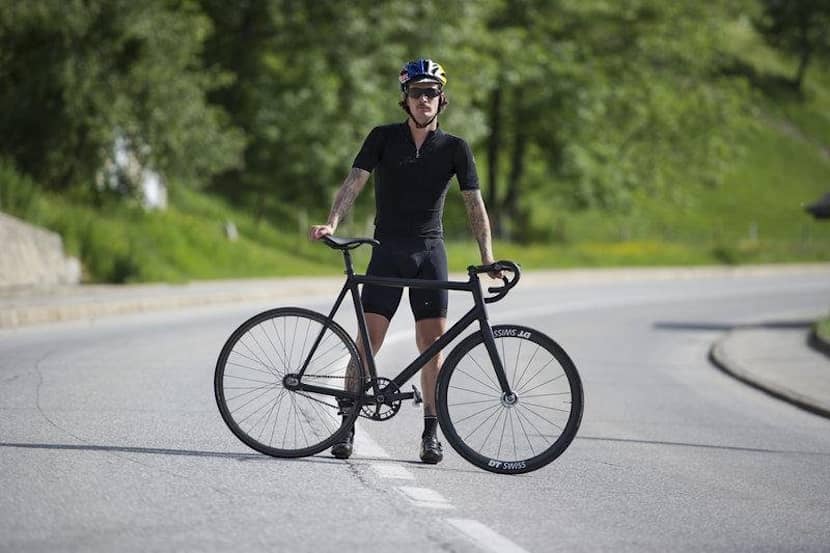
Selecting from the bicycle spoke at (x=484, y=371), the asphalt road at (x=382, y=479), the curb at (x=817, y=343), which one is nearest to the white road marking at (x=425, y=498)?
the asphalt road at (x=382, y=479)

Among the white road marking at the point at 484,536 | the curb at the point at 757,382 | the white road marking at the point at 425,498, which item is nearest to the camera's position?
the white road marking at the point at 484,536

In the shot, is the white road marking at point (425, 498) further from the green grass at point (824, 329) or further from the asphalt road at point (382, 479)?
the green grass at point (824, 329)

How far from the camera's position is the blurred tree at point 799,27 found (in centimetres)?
9188

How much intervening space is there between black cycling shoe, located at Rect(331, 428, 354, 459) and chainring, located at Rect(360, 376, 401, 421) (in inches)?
6.7

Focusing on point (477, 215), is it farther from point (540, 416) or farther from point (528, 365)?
point (540, 416)

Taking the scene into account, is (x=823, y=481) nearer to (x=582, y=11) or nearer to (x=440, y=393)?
(x=440, y=393)

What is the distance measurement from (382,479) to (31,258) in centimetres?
1662

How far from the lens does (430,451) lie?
7547mm

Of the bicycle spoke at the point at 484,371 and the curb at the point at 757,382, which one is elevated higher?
the bicycle spoke at the point at 484,371

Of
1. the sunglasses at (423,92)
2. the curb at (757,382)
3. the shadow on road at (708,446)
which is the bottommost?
the shadow on road at (708,446)

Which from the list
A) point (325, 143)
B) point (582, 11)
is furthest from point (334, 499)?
point (582, 11)

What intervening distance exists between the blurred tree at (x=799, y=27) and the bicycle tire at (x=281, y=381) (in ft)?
292

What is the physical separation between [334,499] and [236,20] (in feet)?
101

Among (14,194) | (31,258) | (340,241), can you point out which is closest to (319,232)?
(340,241)
